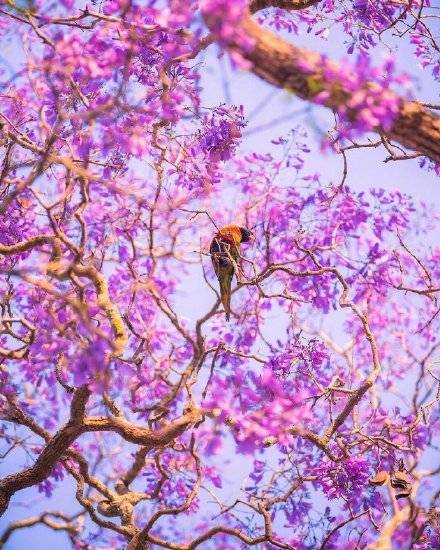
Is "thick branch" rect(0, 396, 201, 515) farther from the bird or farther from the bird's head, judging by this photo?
the bird's head

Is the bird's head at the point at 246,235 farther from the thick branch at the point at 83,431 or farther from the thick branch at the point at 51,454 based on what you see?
the thick branch at the point at 51,454

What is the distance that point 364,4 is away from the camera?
225 inches

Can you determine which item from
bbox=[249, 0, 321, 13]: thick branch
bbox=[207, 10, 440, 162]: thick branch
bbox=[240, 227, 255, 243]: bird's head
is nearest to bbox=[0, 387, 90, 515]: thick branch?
bbox=[240, 227, 255, 243]: bird's head

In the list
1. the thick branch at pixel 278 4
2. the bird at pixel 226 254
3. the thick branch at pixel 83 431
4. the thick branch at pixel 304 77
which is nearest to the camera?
the thick branch at pixel 304 77

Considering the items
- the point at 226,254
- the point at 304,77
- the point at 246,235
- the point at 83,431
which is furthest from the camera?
the point at 246,235

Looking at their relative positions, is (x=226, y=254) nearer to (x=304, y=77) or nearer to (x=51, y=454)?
(x=51, y=454)

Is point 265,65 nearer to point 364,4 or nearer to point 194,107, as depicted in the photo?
point 194,107

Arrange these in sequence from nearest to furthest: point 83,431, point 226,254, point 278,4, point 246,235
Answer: point 83,431
point 278,4
point 226,254
point 246,235

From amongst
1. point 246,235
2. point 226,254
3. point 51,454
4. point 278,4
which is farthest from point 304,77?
point 51,454

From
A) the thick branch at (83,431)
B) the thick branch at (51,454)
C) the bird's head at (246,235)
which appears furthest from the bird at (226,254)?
the thick branch at (51,454)

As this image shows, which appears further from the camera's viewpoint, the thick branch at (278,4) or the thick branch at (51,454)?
the thick branch at (278,4)

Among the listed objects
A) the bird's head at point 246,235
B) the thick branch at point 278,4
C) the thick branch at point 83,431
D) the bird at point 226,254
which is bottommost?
the thick branch at point 83,431

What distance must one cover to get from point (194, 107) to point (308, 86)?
9.27 feet

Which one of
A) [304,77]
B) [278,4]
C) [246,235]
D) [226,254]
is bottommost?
[304,77]
